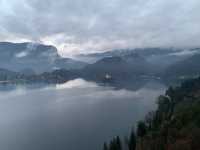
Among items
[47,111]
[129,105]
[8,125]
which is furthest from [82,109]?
[8,125]

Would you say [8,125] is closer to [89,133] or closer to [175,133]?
[89,133]

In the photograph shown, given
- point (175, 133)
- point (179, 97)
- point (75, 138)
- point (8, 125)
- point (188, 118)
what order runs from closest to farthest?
point (175, 133)
point (188, 118)
point (75, 138)
point (8, 125)
point (179, 97)

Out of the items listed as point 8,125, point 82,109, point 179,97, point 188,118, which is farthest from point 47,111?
point 188,118

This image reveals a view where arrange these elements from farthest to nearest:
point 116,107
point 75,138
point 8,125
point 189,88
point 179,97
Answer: point 189,88 → point 116,107 → point 179,97 → point 8,125 → point 75,138

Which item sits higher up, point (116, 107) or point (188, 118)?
point (188, 118)

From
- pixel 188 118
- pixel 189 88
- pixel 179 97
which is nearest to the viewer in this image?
pixel 188 118

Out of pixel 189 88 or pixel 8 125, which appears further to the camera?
pixel 189 88

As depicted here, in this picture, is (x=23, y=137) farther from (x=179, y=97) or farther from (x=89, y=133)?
(x=179, y=97)

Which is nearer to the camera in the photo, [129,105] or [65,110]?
[65,110]

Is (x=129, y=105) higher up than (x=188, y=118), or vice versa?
(x=188, y=118)
